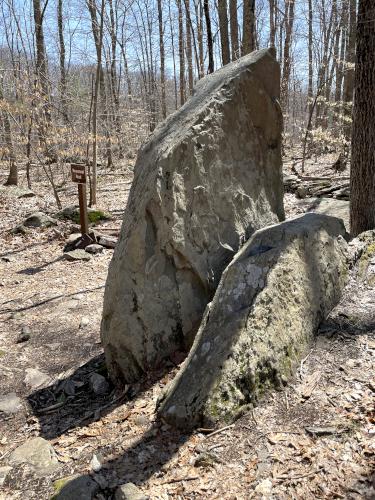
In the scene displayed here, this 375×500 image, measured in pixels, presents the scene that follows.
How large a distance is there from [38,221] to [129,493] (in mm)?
8239

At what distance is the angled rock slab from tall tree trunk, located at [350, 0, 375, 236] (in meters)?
1.78

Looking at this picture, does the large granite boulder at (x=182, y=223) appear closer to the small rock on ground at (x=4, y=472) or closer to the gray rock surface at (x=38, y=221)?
the small rock on ground at (x=4, y=472)

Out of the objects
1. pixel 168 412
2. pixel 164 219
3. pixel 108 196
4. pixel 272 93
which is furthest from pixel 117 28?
pixel 168 412

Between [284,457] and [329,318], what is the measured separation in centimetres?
149

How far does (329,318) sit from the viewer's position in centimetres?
365

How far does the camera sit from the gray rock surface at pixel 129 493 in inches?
95.1

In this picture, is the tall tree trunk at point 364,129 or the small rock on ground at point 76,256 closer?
the tall tree trunk at point 364,129

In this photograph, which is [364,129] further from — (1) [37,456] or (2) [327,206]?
(1) [37,456]

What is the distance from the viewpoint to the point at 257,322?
10.2 feet

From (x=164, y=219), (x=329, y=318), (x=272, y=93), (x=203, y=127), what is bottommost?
(x=329, y=318)

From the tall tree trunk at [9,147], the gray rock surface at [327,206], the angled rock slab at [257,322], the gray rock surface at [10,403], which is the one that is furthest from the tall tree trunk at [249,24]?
the gray rock surface at [10,403]

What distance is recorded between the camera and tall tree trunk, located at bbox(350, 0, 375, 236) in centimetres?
494

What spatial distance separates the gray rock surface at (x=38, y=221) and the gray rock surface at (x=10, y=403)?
20.2ft

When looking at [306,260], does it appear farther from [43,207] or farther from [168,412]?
[43,207]
